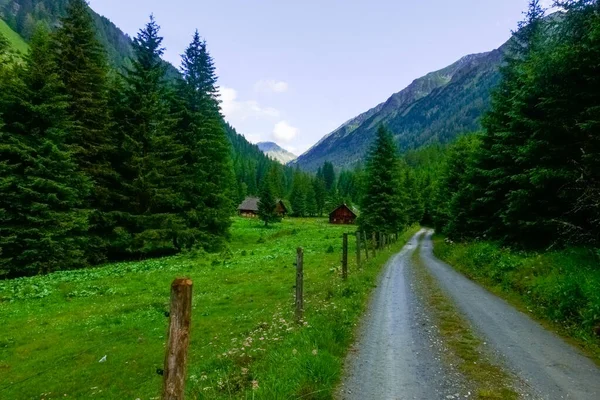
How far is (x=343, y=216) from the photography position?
107 meters

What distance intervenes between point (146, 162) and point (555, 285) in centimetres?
2955

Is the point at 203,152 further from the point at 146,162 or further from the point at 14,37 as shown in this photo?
the point at 14,37

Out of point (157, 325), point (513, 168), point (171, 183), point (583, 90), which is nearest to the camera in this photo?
point (157, 325)

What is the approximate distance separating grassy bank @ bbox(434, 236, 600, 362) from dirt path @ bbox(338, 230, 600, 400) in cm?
63

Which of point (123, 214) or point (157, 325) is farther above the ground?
point (123, 214)

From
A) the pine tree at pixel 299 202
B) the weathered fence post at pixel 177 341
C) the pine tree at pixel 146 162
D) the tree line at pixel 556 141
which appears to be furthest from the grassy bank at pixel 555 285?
the pine tree at pixel 299 202

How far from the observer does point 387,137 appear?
149 ft

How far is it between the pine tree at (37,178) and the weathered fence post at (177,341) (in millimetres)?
24181

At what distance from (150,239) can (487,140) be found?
93.9ft

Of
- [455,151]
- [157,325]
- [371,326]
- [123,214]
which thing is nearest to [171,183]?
[123,214]

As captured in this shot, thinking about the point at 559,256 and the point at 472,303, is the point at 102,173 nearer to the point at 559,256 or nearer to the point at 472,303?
the point at 472,303

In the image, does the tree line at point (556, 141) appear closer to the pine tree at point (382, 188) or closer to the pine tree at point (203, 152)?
the pine tree at point (382, 188)

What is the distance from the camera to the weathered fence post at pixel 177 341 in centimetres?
399

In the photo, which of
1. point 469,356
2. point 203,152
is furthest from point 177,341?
point 203,152
